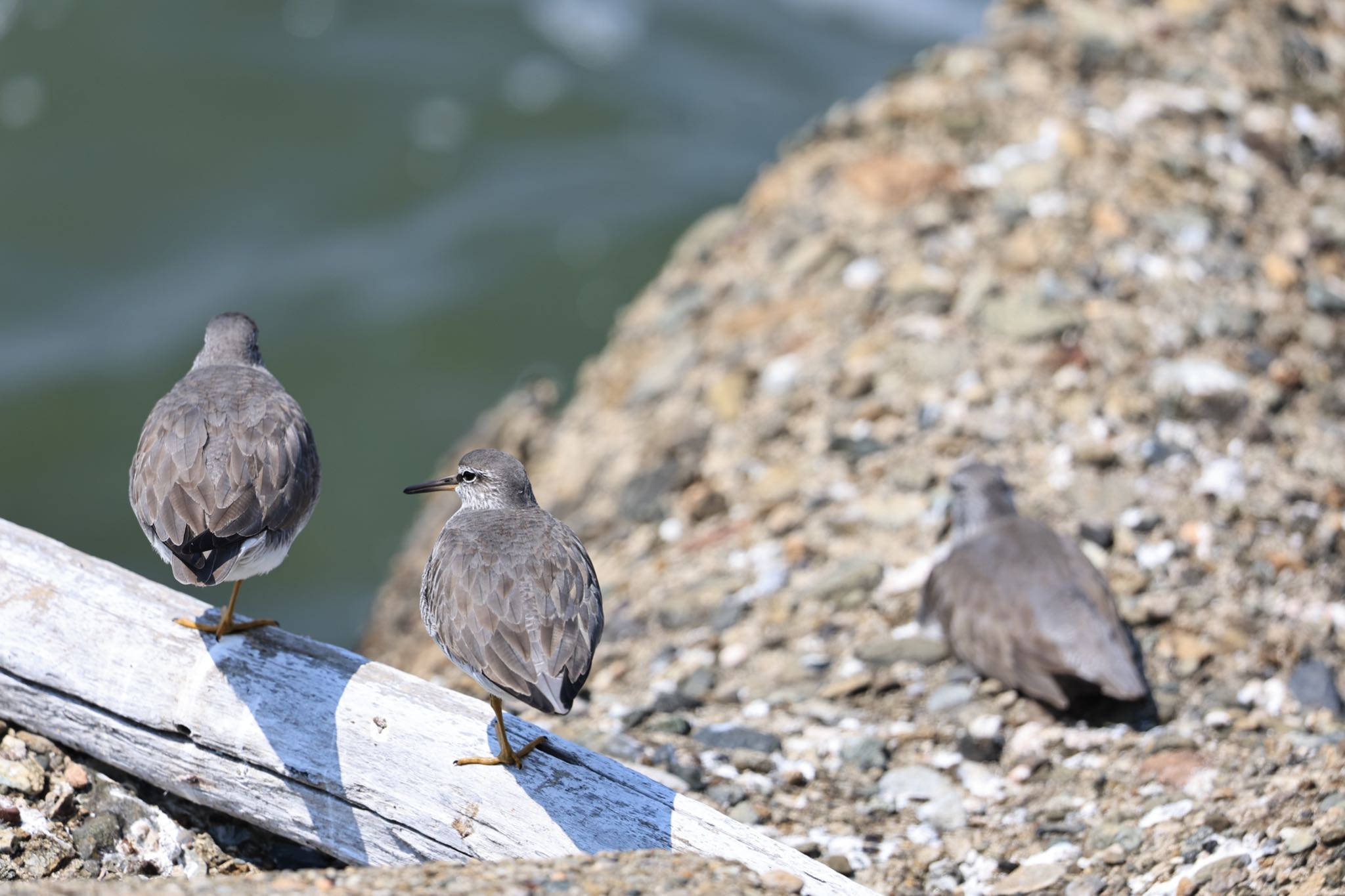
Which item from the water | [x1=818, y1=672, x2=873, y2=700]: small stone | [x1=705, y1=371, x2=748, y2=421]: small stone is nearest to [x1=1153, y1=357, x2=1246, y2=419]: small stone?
[x1=705, y1=371, x2=748, y2=421]: small stone

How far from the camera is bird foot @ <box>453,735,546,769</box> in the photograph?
427 centimetres

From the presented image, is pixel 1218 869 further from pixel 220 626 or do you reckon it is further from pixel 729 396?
A: pixel 729 396

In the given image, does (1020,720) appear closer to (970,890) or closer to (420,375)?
Result: (970,890)

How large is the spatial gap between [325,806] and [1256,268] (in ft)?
19.3

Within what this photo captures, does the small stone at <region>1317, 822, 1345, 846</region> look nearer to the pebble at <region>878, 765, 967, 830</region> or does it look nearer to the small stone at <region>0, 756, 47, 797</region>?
the pebble at <region>878, 765, 967, 830</region>

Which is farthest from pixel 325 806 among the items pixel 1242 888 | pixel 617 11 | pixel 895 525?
pixel 617 11

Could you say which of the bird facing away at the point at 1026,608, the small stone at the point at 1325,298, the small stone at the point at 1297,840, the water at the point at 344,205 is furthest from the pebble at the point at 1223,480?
the water at the point at 344,205

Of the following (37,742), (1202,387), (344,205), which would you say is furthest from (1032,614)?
(344,205)

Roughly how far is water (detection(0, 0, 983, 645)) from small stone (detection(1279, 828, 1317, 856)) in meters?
7.05

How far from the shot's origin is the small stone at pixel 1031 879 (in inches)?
190

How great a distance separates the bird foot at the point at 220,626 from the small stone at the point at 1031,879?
2611mm

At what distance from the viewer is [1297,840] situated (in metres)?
4.47

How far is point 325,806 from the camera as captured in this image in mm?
4422

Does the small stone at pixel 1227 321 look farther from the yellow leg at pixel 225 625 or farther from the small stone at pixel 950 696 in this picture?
the yellow leg at pixel 225 625
